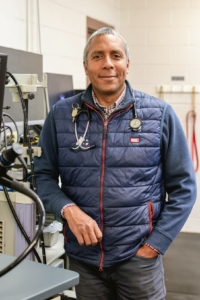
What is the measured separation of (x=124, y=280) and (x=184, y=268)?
2074 mm

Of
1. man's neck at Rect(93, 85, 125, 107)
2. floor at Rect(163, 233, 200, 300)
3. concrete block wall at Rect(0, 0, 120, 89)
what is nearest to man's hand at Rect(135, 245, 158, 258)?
man's neck at Rect(93, 85, 125, 107)

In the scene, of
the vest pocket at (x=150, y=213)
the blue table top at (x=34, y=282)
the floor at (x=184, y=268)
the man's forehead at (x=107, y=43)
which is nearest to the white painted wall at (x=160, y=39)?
the floor at (x=184, y=268)

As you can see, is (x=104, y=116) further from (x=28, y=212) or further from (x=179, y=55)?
(x=179, y=55)

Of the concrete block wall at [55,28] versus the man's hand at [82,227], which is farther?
the concrete block wall at [55,28]

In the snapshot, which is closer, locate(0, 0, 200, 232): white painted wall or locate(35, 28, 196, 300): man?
locate(35, 28, 196, 300): man

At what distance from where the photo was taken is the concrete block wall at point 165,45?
14.0ft

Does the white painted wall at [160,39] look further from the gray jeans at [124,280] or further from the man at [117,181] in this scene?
the gray jeans at [124,280]

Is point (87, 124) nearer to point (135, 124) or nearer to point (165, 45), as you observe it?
point (135, 124)

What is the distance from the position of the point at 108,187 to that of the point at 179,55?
9.82ft

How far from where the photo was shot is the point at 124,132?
1652 mm

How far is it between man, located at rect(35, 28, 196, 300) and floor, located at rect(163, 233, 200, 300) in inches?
59.5

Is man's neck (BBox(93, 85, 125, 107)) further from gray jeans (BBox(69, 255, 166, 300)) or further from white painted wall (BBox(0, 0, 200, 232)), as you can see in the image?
white painted wall (BBox(0, 0, 200, 232))

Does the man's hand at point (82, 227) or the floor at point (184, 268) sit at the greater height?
Answer: the man's hand at point (82, 227)

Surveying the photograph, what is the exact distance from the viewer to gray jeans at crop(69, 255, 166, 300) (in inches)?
63.9
